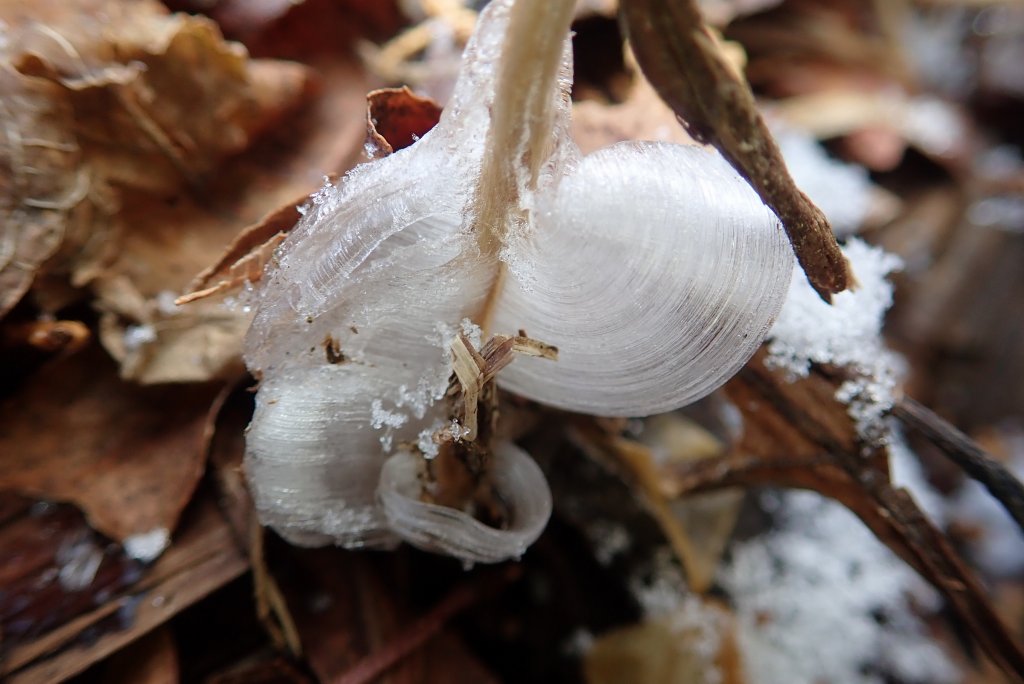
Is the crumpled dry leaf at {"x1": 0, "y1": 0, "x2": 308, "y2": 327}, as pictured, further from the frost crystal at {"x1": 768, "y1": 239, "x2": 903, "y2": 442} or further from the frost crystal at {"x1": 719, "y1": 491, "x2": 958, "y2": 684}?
the frost crystal at {"x1": 719, "y1": 491, "x2": 958, "y2": 684}

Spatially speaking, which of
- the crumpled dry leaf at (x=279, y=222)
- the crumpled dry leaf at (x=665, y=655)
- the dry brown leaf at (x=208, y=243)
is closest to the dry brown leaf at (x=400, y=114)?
the crumpled dry leaf at (x=279, y=222)

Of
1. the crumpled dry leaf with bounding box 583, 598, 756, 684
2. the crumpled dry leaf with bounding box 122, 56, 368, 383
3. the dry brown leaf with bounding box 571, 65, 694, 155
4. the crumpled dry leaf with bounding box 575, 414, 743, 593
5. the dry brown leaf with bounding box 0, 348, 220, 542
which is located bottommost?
the crumpled dry leaf with bounding box 583, 598, 756, 684

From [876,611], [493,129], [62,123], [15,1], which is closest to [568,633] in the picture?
[876,611]

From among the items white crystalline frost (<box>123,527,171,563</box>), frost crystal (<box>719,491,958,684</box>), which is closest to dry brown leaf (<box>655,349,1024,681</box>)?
frost crystal (<box>719,491,958,684</box>)

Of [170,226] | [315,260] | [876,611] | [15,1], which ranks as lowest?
[876,611]

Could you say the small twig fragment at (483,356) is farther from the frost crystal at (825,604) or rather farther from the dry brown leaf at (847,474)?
the frost crystal at (825,604)

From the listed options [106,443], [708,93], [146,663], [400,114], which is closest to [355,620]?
[146,663]

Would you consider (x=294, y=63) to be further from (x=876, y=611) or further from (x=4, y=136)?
(x=876, y=611)
